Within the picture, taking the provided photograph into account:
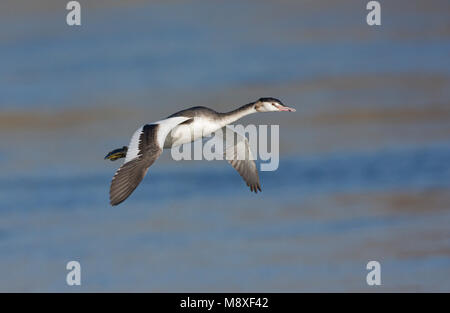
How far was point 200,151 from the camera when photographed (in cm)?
1886

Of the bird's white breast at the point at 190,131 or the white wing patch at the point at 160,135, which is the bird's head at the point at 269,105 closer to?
the bird's white breast at the point at 190,131

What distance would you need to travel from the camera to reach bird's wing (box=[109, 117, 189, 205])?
46.9 feet

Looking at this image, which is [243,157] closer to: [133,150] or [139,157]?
[133,150]

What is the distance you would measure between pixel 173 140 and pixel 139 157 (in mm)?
1181

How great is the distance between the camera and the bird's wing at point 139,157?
14.3 metres

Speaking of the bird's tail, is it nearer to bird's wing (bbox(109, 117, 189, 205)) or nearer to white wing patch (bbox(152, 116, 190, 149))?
bird's wing (bbox(109, 117, 189, 205))

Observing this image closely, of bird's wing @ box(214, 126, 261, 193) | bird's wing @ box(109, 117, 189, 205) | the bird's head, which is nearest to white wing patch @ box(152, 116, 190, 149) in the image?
bird's wing @ box(109, 117, 189, 205)

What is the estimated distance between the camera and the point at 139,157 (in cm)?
1502

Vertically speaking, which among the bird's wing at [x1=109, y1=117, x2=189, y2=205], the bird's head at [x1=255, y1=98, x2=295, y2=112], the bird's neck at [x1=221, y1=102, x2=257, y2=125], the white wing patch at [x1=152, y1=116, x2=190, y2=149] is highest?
the bird's head at [x1=255, y1=98, x2=295, y2=112]

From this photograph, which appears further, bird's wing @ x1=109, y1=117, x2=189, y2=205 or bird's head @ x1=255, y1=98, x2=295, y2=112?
bird's head @ x1=255, y1=98, x2=295, y2=112
